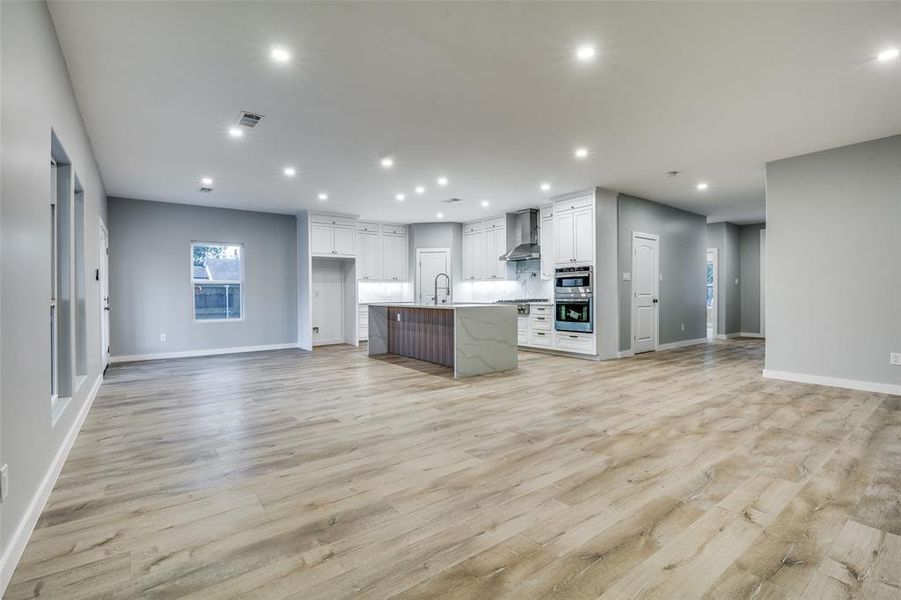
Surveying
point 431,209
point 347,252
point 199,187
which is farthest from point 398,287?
point 199,187

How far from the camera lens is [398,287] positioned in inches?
390

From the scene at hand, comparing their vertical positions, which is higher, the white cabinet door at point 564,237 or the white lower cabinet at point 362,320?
the white cabinet door at point 564,237

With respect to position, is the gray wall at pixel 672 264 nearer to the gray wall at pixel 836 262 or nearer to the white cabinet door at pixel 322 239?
the gray wall at pixel 836 262

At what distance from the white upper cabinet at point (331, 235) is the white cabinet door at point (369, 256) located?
58 centimetres

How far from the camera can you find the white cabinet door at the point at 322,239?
321 inches

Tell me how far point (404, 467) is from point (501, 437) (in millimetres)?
830

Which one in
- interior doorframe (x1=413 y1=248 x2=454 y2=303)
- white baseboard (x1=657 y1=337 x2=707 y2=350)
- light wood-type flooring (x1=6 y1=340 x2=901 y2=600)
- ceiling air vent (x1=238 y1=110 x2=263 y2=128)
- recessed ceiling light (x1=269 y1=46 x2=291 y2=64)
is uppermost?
ceiling air vent (x1=238 y1=110 x2=263 y2=128)

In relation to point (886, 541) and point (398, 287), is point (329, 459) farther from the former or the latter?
point (398, 287)

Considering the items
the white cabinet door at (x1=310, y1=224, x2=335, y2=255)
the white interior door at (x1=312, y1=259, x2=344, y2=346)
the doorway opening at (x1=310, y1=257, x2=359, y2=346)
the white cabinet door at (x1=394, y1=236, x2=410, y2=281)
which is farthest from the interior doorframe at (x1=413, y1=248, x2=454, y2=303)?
the white cabinet door at (x1=310, y1=224, x2=335, y2=255)

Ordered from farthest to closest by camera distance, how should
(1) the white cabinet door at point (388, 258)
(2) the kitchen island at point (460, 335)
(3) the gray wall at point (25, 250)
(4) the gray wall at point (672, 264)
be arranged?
(1) the white cabinet door at point (388, 258)
(4) the gray wall at point (672, 264)
(2) the kitchen island at point (460, 335)
(3) the gray wall at point (25, 250)

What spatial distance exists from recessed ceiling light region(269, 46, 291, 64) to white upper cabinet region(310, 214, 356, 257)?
544 cm

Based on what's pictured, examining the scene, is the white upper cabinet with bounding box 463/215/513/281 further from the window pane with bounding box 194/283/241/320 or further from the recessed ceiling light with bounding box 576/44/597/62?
the recessed ceiling light with bounding box 576/44/597/62

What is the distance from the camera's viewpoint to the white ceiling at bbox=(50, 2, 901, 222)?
2.49 meters

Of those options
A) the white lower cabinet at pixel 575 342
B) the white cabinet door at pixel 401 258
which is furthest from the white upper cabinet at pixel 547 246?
the white cabinet door at pixel 401 258
